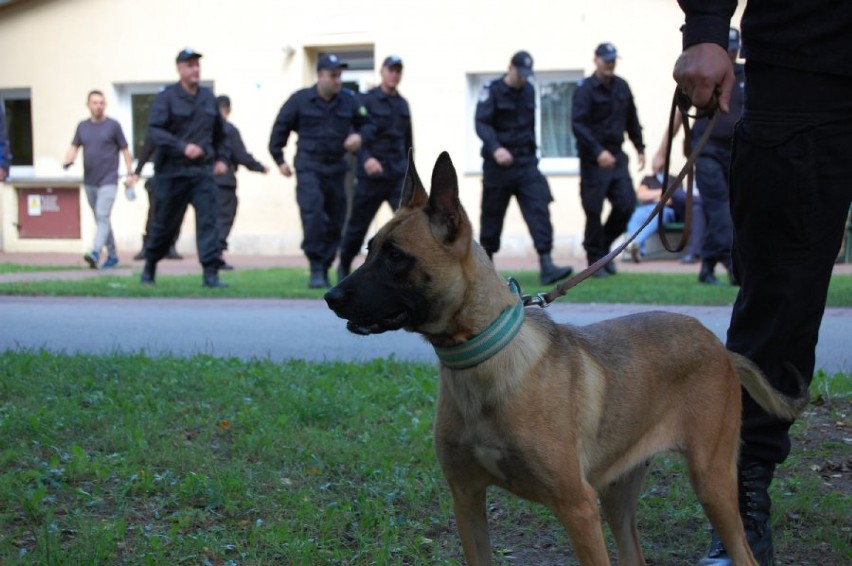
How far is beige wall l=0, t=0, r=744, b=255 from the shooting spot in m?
17.1

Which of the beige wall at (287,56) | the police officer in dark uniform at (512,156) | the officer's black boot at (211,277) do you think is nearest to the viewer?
the officer's black boot at (211,277)

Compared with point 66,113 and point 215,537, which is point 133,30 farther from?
point 215,537

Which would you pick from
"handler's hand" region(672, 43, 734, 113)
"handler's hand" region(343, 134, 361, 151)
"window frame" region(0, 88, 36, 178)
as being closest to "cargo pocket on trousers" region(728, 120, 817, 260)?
"handler's hand" region(672, 43, 734, 113)

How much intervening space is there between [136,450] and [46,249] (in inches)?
654

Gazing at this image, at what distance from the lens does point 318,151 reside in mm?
11891

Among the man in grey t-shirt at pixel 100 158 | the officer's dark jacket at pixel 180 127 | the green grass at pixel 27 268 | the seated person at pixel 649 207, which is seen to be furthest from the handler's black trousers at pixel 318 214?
the seated person at pixel 649 207

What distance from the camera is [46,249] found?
2003 cm

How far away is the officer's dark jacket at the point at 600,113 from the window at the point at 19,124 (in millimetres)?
12478

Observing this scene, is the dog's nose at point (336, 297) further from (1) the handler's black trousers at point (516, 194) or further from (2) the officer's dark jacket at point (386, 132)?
(2) the officer's dark jacket at point (386, 132)

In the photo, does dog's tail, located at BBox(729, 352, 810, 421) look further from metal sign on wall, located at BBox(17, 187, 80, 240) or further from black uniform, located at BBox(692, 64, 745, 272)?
metal sign on wall, located at BBox(17, 187, 80, 240)

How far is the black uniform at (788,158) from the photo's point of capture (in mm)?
3320

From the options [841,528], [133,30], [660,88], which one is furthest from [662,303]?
→ [133,30]

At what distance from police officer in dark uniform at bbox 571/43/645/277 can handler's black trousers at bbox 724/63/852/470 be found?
27.5ft

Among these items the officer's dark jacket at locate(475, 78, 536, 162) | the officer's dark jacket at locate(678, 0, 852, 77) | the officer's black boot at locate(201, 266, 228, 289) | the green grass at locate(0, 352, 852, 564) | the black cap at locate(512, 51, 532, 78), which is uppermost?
the black cap at locate(512, 51, 532, 78)
